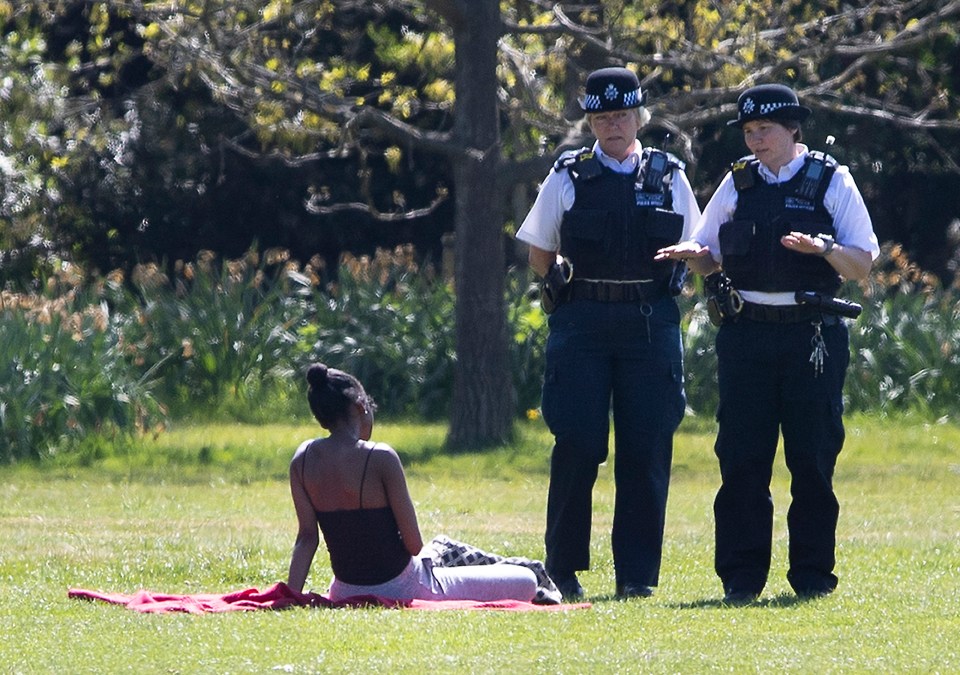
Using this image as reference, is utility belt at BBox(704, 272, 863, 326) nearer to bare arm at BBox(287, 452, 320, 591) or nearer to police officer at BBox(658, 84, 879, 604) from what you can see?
police officer at BBox(658, 84, 879, 604)

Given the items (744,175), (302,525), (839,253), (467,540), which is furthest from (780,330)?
(467,540)

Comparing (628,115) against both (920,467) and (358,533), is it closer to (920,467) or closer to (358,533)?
(358,533)

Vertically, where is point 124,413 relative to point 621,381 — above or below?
below

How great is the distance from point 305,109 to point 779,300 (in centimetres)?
768

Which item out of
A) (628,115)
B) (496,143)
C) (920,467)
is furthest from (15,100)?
(628,115)

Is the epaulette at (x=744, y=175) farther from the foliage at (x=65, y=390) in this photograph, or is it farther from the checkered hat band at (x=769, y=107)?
the foliage at (x=65, y=390)

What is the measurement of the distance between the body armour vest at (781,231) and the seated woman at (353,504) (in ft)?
4.91

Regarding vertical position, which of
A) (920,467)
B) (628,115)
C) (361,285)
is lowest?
(920,467)

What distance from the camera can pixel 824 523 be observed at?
6.95m

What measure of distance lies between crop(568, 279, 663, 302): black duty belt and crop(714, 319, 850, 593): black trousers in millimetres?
341

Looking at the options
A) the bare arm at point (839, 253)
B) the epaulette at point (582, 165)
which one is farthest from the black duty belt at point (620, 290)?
the bare arm at point (839, 253)

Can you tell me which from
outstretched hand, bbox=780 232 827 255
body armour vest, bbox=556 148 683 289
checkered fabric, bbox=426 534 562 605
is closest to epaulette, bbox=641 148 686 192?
body armour vest, bbox=556 148 683 289

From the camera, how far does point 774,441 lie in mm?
6992

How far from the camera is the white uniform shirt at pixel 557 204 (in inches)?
282
